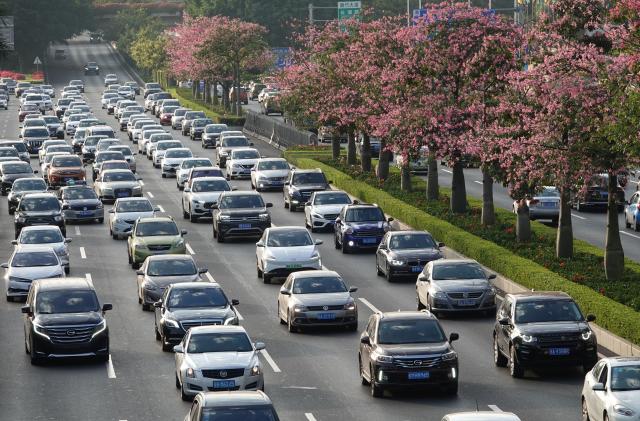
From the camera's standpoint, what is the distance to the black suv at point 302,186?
219 ft

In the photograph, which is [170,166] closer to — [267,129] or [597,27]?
[267,129]

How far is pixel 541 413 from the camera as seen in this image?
30.0 metres

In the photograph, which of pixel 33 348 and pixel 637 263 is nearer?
pixel 33 348

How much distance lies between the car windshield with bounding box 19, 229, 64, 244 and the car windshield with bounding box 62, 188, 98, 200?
12.4 metres

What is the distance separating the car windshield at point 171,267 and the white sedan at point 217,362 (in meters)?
10.9

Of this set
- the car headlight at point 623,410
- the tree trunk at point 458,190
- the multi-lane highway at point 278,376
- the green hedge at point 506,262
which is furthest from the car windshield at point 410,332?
the tree trunk at point 458,190

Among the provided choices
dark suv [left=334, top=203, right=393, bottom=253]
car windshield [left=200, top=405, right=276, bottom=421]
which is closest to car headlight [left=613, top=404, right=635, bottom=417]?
car windshield [left=200, top=405, right=276, bottom=421]

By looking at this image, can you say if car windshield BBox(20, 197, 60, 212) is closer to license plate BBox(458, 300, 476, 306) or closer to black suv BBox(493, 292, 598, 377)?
license plate BBox(458, 300, 476, 306)

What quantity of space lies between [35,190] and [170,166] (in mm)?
14744

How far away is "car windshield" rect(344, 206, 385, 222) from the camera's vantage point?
180 feet

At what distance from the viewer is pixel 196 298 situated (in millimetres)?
38188

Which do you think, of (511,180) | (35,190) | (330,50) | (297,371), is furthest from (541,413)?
(330,50)

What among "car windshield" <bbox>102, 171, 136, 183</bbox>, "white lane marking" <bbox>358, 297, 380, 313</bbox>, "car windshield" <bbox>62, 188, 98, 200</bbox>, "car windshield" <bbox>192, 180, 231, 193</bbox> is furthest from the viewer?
"car windshield" <bbox>102, 171, 136, 183</bbox>

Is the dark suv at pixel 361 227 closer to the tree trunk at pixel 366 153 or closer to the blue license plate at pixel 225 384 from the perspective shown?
the tree trunk at pixel 366 153
